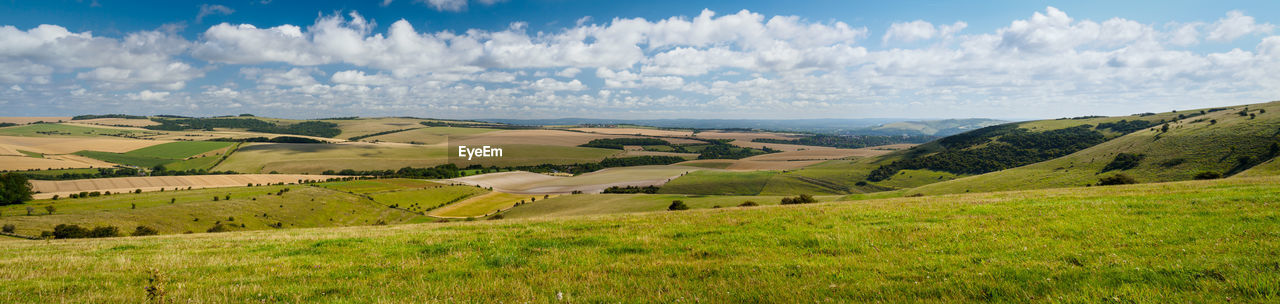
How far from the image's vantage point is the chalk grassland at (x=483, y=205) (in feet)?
316

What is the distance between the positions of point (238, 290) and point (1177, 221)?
21252 mm

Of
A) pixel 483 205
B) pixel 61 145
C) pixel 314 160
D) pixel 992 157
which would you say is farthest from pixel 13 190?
pixel 992 157

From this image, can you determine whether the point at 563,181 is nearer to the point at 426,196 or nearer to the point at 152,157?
the point at 426,196

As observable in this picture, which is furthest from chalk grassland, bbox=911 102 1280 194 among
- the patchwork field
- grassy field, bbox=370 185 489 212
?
the patchwork field

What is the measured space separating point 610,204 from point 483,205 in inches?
1466

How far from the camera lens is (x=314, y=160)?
177 metres

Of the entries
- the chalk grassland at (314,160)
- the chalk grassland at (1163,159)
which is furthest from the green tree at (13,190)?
the chalk grassland at (1163,159)

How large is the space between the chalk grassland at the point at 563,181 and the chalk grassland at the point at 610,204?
26.1 meters

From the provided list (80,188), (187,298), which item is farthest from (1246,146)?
(80,188)

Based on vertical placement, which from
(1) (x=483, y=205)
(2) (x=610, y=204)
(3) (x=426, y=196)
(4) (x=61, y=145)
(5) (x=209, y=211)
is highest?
(4) (x=61, y=145)

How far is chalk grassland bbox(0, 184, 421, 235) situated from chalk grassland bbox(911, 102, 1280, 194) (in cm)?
10340

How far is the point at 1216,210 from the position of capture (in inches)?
541

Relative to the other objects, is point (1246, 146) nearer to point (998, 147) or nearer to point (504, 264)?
point (998, 147)

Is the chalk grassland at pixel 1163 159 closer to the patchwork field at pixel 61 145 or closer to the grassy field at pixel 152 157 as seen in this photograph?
the grassy field at pixel 152 157
